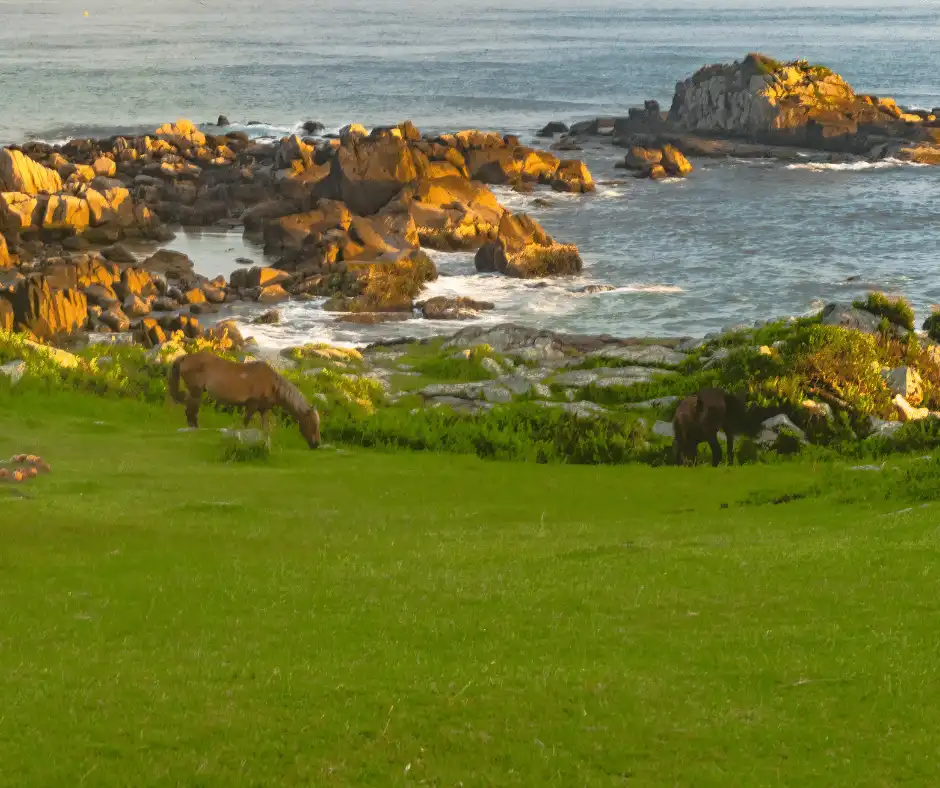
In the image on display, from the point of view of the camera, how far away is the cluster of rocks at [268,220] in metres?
58.8

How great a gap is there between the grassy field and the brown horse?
4.53 m

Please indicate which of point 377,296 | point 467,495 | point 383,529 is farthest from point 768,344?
point 377,296

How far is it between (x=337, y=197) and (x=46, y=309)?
2985 centimetres

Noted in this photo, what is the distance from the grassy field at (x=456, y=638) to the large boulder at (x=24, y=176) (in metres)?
61.5

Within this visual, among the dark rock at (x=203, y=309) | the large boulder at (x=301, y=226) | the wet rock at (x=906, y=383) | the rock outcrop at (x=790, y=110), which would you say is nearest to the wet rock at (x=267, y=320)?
the dark rock at (x=203, y=309)

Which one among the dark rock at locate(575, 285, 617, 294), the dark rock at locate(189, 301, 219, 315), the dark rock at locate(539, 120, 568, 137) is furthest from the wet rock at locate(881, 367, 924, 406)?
the dark rock at locate(539, 120, 568, 137)

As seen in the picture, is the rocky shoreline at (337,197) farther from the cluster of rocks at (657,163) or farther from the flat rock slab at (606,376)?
the flat rock slab at (606,376)

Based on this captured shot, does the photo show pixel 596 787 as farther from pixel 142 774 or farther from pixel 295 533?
pixel 295 533

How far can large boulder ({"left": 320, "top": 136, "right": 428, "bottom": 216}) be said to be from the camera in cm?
7950

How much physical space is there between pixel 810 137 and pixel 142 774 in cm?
11243

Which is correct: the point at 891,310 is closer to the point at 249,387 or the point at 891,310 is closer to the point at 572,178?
the point at 249,387

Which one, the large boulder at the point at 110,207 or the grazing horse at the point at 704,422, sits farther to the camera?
the large boulder at the point at 110,207

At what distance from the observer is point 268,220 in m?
74.7

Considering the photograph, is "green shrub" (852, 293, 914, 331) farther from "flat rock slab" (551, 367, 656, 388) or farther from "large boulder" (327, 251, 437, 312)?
"large boulder" (327, 251, 437, 312)
